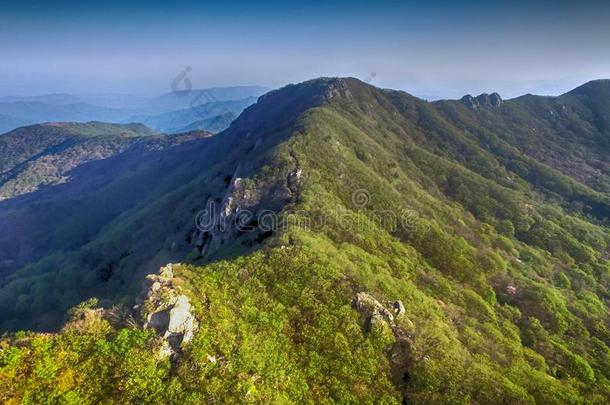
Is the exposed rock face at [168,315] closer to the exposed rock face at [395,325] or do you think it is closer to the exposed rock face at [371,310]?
the exposed rock face at [371,310]

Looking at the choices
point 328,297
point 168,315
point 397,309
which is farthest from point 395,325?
point 168,315

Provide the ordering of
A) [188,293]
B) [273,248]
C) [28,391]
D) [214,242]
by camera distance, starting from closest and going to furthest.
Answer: [28,391] < [188,293] < [273,248] < [214,242]

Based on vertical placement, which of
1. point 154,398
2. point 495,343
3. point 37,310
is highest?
point 154,398

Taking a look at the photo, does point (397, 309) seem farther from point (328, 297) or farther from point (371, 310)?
point (328, 297)

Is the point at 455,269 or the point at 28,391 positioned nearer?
the point at 28,391

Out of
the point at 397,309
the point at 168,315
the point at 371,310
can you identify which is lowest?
the point at 397,309

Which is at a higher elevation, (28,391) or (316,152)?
(316,152)

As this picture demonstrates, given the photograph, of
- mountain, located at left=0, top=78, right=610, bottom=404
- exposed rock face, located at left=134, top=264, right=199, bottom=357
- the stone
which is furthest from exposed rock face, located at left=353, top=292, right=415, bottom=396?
exposed rock face, located at left=134, top=264, right=199, bottom=357

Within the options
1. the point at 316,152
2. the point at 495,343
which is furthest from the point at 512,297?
the point at 316,152

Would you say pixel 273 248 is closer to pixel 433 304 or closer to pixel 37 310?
pixel 433 304
